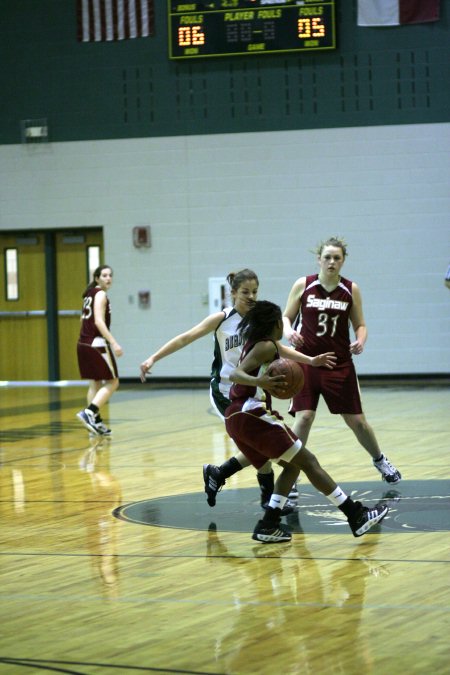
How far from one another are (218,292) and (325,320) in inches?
381

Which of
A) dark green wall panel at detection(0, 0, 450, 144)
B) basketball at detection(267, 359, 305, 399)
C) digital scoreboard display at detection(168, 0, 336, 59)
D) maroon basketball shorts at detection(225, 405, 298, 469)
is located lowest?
maroon basketball shorts at detection(225, 405, 298, 469)

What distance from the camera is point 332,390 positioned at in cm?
721

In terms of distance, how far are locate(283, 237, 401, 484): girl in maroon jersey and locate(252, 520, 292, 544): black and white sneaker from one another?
1.40 metres

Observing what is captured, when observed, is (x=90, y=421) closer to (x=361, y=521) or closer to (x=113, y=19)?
(x=361, y=521)

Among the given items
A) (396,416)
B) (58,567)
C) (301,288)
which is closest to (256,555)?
(58,567)

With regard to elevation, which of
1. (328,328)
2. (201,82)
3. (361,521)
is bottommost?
(361,521)

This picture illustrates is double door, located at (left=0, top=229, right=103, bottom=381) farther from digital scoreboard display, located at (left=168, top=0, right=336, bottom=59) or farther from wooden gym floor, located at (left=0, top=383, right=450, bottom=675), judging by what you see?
wooden gym floor, located at (left=0, top=383, right=450, bottom=675)

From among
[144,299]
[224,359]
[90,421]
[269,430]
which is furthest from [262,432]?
[144,299]

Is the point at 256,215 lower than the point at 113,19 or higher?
lower

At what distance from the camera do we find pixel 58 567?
5348 mm

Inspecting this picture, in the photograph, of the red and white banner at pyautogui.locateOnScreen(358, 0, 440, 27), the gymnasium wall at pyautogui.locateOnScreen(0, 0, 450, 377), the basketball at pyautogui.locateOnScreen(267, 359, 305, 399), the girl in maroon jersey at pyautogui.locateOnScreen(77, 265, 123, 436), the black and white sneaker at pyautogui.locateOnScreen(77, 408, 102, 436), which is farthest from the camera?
the gymnasium wall at pyautogui.locateOnScreen(0, 0, 450, 377)

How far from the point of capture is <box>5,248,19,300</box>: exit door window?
17.9 m

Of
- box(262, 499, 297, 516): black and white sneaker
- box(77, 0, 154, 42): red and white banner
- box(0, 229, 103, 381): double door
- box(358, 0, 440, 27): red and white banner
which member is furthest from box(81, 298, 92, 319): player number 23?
box(358, 0, 440, 27): red and white banner

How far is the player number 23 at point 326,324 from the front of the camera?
7.22 meters
